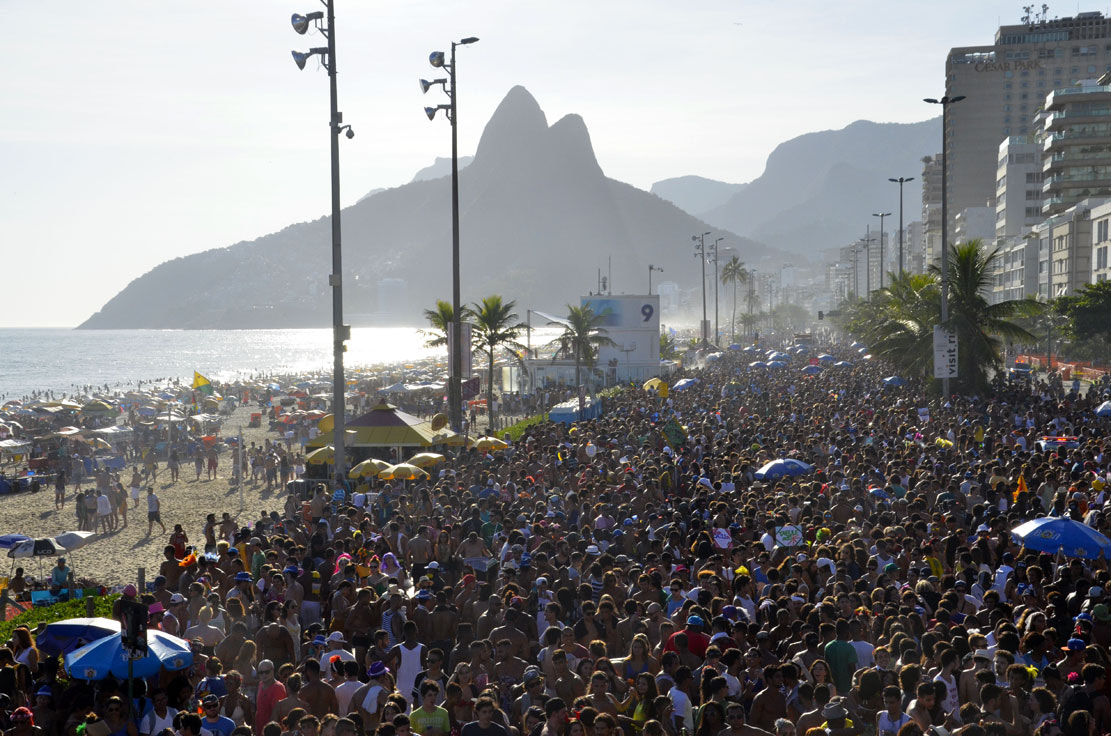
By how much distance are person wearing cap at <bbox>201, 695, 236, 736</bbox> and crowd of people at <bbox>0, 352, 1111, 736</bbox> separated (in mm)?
21

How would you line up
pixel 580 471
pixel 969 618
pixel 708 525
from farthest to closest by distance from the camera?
pixel 580 471, pixel 708 525, pixel 969 618

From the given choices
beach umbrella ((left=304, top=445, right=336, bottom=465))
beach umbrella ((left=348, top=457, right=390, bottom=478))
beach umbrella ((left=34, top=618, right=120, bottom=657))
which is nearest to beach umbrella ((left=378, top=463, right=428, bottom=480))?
beach umbrella ((left=348, top=457, right=390, bottom=478))

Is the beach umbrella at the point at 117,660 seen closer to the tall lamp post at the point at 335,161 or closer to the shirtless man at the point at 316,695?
the shirtless man at the point at 316,695

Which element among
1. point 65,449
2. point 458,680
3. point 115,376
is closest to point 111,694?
point 458,680

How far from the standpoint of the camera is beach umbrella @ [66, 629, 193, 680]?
8.31m

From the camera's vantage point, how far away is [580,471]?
66.9 feet

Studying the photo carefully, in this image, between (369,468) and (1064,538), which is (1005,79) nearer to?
(369,468)

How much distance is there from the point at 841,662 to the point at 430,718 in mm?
3276

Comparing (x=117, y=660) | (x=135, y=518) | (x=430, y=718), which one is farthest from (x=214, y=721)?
(x=135, y=518)

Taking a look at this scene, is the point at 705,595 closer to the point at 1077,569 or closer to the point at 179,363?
the point at 1077,569

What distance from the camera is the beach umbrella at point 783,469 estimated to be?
58.9ft

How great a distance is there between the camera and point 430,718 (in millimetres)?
7484

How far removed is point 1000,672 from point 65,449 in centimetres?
4084

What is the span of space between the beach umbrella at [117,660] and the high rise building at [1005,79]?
481ft
